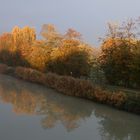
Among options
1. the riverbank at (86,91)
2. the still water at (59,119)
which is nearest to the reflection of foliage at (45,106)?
the still water at (59,119)

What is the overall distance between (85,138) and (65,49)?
53.6ft

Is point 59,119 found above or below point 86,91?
below

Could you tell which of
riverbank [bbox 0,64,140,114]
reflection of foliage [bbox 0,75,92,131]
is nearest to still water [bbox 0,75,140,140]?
reflection of foliage [bbox 0,75,92,131]

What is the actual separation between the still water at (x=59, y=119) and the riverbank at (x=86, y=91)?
1.45 feet

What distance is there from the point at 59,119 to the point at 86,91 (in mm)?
5726

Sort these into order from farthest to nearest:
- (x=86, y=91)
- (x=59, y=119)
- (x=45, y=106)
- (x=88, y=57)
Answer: (x=88, y=57) → (x=86, y=91) → (x=45, y=106) → (x=59, y=119)

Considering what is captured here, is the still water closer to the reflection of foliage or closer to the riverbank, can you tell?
the reflection of foliage

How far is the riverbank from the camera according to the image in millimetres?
19062

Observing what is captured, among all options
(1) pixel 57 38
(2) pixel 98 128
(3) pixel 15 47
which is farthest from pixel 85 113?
(3) pixel 15 47

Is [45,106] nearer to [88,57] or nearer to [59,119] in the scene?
[59,119]

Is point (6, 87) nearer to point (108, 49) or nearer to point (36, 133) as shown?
point (108, 49)

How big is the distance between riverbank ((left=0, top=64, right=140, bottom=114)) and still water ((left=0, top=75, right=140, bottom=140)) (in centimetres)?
44

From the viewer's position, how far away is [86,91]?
73.0 ft

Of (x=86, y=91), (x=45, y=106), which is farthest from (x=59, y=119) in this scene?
(x=86, y=91)
